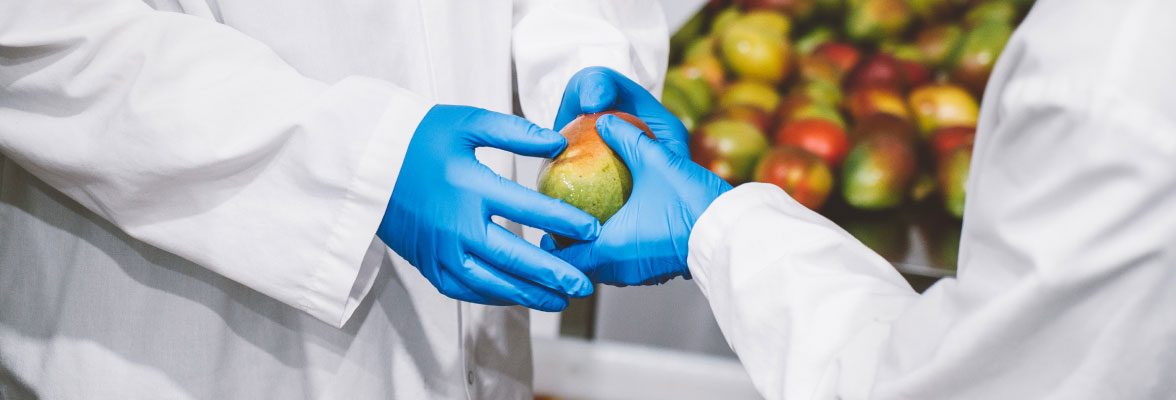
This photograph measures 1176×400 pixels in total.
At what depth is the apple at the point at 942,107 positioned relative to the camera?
1.08m

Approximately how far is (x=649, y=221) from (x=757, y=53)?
70cm

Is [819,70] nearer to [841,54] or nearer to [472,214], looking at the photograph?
[841,54]

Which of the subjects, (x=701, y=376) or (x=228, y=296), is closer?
(x=228, y=296)

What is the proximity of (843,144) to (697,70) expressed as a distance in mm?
304

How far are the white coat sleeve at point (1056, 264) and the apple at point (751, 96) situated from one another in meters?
0.81

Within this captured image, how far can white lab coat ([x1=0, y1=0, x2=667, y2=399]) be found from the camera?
21.4 inches

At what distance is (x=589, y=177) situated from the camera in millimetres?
647

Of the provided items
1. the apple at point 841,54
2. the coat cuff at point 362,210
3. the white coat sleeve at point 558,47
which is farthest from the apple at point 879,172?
the coat cuff at point 362,210

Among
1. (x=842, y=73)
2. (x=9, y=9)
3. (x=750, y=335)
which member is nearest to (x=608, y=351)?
(x=842, y=73)

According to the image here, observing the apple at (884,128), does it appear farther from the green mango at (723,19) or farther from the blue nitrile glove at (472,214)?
the blue nitrile glove at (472,214)

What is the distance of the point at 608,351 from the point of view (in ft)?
4.81

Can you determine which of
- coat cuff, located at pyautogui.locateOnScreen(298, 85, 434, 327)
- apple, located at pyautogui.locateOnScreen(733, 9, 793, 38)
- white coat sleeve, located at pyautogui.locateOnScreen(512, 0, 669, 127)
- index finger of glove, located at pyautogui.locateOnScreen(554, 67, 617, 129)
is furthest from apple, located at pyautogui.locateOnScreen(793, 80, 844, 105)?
coat cuff, located at pyautogui.locateOnScreen(298, 85, 434, 327)

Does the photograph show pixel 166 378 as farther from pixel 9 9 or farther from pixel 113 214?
pixel 9 9

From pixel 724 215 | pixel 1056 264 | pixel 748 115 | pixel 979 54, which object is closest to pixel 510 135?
pixel 724 215
